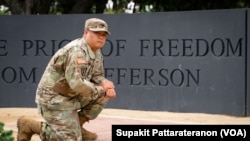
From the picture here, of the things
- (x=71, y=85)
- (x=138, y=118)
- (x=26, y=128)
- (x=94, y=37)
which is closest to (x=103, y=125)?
(x=138, y=118)

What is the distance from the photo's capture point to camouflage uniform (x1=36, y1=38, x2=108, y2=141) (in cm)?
518

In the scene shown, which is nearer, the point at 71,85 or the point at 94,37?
the point at 71,85

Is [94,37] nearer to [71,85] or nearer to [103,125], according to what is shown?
[71,85]

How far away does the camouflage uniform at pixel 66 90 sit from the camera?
5.18 m

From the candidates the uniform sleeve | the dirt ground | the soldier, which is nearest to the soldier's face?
the soldier

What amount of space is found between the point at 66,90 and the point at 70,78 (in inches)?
12.6

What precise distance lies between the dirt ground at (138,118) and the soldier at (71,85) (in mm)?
2148

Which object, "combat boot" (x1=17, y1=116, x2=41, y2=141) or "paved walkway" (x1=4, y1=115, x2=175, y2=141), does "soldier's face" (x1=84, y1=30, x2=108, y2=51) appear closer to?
"combat boot" (x1=17, y1=116, x2=41, y2=141)

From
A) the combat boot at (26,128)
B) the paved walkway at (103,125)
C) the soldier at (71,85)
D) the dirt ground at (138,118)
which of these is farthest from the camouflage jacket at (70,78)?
the dirt ground at (138,118)

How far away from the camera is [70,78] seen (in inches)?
202

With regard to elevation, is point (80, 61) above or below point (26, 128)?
Result: above

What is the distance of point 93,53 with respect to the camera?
543 cm

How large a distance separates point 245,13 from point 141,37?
1.83 m

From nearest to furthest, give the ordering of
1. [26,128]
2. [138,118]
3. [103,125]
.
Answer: [26,128] → [103,125] → [138,118]
